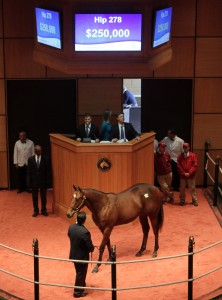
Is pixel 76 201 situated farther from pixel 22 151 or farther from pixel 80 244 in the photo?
pixel 22 151

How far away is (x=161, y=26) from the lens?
40.6 feet

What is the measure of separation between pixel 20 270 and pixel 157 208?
2460 mm

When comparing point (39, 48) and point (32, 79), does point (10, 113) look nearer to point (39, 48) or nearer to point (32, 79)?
point (32, 79)

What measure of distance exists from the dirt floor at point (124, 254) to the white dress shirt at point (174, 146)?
99 cm

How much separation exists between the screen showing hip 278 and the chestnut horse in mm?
3049

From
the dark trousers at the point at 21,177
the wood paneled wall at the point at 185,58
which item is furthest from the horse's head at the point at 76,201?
the wood paneled wall at the point at 185,58

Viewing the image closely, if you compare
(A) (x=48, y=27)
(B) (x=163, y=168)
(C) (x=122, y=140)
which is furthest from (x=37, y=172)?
(A) (x=48, y=27)

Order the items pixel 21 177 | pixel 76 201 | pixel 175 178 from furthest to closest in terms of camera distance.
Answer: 1. pixel 175 178
2. pixel 21 177
3. pixel 76 201

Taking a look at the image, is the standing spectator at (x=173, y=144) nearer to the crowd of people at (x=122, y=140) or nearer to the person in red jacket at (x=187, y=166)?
the crowd of people at (x=122, y=140)

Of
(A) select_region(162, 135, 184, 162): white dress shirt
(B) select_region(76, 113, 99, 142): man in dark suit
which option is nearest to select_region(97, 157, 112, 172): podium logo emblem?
(B) select_region(76, 113, 99, 142): man in dark suit

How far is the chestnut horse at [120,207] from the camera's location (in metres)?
9.84

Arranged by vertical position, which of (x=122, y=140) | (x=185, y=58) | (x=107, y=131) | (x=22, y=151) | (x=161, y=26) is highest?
(x=161, y=26)

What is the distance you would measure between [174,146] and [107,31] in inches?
127

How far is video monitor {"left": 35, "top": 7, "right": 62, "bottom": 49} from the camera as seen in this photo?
1204cm
